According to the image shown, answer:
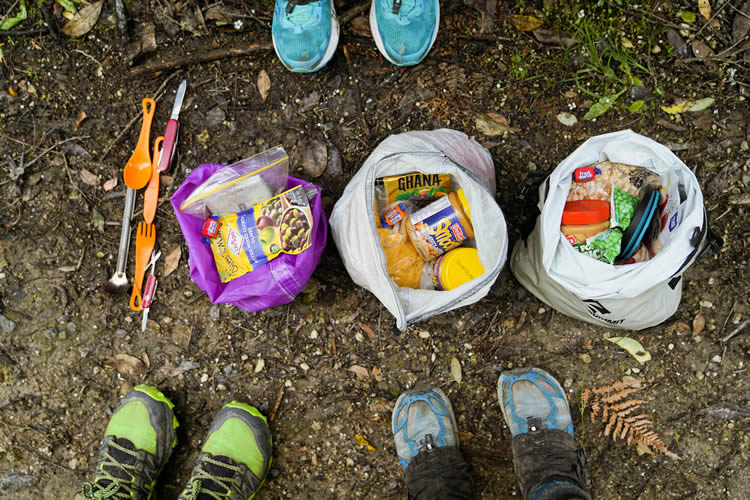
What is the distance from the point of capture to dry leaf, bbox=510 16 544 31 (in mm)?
2119

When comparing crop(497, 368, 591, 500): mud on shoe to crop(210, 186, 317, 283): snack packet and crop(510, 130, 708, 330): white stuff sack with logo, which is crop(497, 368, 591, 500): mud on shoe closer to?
crop(510, 130, 708, 330): white stuff sack with logo

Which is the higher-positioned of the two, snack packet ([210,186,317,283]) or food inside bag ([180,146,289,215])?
food inside bag ([180,146,289,215])

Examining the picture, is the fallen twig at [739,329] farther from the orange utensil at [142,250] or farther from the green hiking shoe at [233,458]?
the orange utensil at [142,250]

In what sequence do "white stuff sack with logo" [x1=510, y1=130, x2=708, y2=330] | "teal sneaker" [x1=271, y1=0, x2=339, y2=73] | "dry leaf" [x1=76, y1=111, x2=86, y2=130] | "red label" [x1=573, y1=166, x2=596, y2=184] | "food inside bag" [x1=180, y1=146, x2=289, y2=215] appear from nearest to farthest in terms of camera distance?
"white stuff sack with logo" [x1=510, y1=130, x2=708, y2=330] < "red label" [x1=573, y1=166, x2=596, y2=184] < "food inside bag" [x1=180, y1=146, x2=289, y2=215] < "teal sneaker" [x1=271, y1=0, x2=339, y2=73] < "dry leaf" [x1=76, y1=111, x2=86, y2=130]

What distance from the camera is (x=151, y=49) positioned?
7.10ft

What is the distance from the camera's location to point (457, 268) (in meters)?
1.75

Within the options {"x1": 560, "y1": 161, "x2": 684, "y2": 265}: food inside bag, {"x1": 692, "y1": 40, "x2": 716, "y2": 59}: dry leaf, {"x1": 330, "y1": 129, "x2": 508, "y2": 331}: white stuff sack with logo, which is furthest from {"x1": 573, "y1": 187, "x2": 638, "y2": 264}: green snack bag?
{"x1": 692, "y1": 40, "x2": 716, "y2": 59}: dry leaf

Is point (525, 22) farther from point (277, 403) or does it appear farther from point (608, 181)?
point (277, 403)

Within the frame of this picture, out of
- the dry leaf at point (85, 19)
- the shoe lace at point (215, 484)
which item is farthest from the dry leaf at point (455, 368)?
the dry leaf at point (85, 19)

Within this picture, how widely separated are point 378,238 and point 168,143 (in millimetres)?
1222

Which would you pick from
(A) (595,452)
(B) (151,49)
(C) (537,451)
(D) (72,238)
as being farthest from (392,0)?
(A) (595,452)

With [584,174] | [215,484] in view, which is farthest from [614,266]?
[215,484]

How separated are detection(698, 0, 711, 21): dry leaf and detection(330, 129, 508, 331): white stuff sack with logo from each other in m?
1.46

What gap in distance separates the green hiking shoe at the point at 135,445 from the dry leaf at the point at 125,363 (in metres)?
0.10
